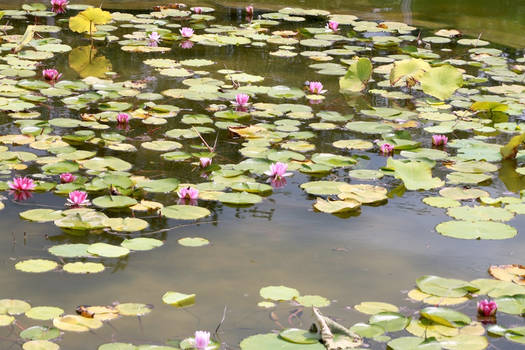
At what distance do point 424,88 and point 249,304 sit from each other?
8.13ft

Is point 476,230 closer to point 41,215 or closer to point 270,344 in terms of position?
point 270,344

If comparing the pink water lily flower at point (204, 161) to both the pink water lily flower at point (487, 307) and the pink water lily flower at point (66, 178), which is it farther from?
the pink water lily flower at point (487, 307)

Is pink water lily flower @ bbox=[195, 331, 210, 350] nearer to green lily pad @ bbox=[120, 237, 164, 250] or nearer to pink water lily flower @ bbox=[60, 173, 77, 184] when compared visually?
green lily pad @ bbox=[120, 237, 164, 250]

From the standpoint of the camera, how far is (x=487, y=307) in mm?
2195

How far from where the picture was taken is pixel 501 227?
2801 millimetres

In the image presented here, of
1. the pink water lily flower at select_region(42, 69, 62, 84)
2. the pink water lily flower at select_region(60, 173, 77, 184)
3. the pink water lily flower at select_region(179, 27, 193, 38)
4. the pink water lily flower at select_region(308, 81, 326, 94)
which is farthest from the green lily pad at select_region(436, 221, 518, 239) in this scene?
the pink water lily flower at select_region(179, 27, 193, 38)

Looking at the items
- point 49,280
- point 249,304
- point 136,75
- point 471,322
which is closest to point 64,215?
point 49,280

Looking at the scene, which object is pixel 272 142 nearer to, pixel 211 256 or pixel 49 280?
pixel 211 256

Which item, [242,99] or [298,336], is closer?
[298,336]

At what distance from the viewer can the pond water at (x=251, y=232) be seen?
88.0 inches

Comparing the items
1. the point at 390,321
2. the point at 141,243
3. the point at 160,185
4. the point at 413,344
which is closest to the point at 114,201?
the point at 160,185

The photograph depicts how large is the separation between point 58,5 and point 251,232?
13.8 feet

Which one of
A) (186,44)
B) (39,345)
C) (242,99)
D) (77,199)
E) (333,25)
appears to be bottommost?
(39,345)

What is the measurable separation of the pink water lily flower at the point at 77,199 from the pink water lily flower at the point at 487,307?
4.64 feet
